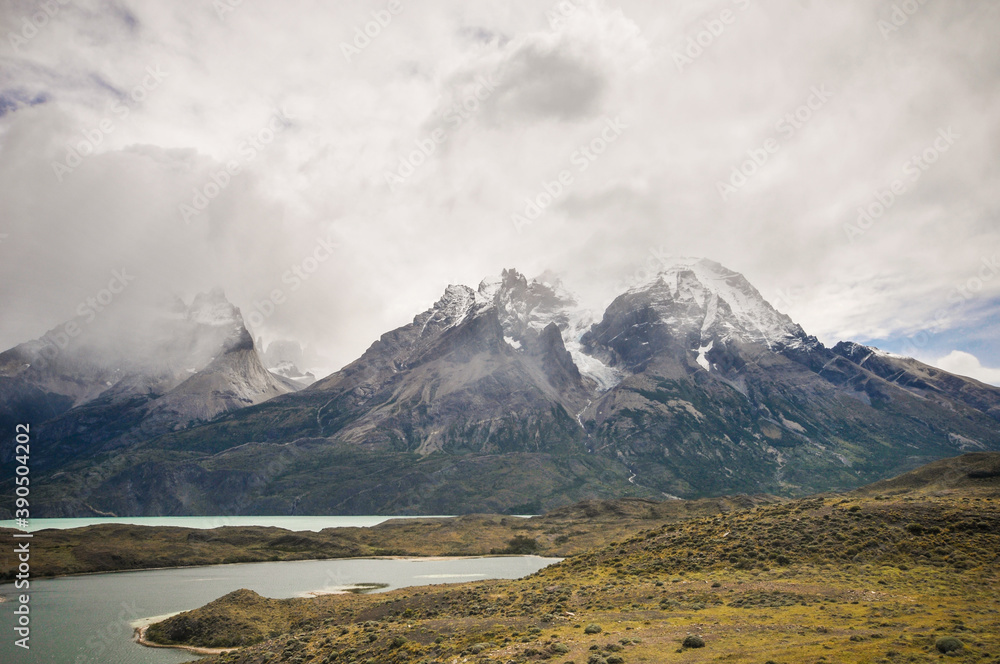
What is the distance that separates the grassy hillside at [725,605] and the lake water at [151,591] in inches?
365

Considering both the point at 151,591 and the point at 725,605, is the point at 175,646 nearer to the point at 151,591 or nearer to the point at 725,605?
the point at 151,591

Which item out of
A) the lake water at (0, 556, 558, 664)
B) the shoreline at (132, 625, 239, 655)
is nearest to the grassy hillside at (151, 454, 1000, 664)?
the shoreline at (132, 625, 239, 655)

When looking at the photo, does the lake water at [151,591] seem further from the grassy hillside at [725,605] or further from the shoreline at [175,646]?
the grassy hillside at [725,605]

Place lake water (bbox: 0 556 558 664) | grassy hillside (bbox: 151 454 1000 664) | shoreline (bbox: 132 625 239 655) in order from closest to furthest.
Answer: grassy hillside (bbox: 151 454 1000 664), lake water (bbox: 0 556 558 664), shoreline (bbox: 132 625 239 655)

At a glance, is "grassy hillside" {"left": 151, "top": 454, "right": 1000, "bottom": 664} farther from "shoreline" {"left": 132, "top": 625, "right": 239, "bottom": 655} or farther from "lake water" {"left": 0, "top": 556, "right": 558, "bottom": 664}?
"lake water" {"left": 0, "top": 556, "right": 558, "bottom": 664}

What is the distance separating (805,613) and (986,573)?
2035 cm

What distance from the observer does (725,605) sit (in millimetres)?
48594

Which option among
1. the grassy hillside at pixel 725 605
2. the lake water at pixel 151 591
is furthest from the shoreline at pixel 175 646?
the grassy hillside at pixel 725 605

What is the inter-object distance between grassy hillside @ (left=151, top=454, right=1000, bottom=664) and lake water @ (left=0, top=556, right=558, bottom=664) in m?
9.26

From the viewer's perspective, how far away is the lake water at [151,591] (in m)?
69.2

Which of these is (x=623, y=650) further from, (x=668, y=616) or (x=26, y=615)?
(x=26, y=615)

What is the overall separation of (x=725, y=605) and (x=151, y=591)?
4548 inches

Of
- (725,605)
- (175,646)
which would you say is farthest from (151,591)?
(725,605)

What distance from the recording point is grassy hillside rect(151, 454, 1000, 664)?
118 feet
